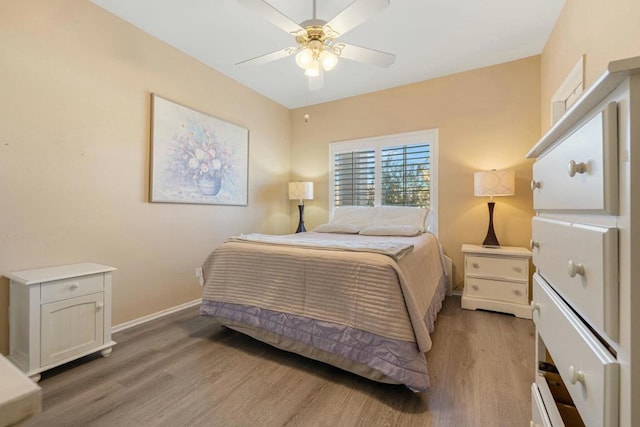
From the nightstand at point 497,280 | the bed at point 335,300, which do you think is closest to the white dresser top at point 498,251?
the nightstand at point 497,280

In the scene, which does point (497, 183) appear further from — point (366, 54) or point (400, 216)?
point (366, 54)

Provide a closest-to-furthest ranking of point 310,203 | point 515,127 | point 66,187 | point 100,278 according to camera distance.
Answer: point 100,278, point 66,187, point 515,127, point 310,203

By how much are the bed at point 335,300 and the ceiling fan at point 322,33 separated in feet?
4.58

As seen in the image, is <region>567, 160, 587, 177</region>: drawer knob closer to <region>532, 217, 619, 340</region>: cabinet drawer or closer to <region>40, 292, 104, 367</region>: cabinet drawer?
<region>532, 217, 619, 340</region>: cabinet drawer

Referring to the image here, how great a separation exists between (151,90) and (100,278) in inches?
69.1

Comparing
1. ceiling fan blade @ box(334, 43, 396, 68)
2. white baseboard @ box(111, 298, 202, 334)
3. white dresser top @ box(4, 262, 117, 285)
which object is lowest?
white baseboard @ box(111, 298, 202, 334)

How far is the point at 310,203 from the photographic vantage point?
14.5ft

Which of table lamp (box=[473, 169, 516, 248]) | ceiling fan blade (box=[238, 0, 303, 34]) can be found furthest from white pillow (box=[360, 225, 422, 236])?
ceiling fan blade (box=[238, 0, 303, 34])

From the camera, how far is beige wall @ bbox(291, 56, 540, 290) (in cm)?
302

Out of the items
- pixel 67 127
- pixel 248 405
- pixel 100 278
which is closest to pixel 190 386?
pixel 248 405

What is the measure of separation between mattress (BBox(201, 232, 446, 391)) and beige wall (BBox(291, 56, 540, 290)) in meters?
1.33

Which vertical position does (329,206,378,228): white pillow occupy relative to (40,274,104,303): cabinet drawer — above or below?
above

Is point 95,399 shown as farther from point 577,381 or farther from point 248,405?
point 577,381

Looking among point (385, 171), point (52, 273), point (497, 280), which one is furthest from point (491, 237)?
point (52, 273)
